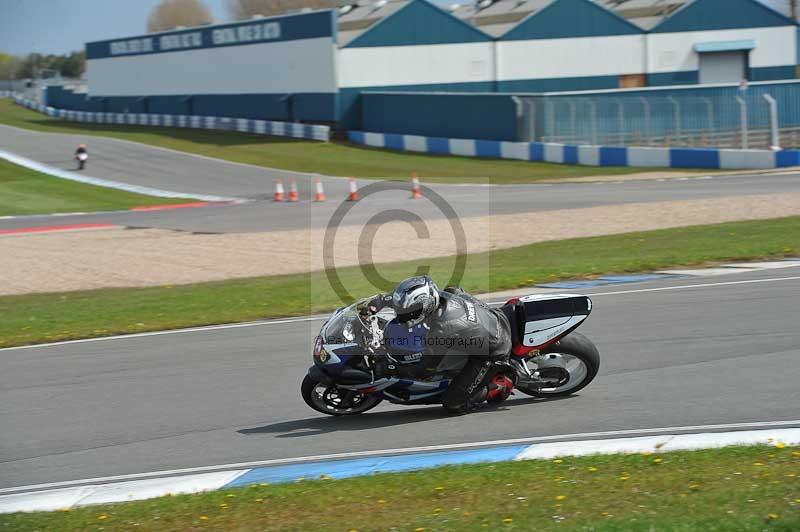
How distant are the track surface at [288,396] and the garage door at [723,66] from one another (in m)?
47.5

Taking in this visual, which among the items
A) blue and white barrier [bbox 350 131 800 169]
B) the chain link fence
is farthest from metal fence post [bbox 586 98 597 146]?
blue and white barrier [bbox 350 131 800 169]

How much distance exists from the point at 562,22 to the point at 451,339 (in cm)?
4992

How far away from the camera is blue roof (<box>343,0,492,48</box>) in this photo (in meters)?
52.9

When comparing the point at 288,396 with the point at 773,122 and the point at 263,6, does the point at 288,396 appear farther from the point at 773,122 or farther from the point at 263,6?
the point at 263,6

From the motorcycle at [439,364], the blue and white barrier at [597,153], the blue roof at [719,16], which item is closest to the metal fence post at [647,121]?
the blue and white barrier at [597,153]

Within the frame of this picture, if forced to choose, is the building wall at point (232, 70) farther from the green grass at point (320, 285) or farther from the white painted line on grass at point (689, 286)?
the white painted line on grass at point (689, 286)

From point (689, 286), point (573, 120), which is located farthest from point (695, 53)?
point (689, 286)

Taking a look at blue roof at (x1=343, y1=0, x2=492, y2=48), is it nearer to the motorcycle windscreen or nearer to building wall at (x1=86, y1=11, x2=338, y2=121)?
building wall at (x1=86, y1=11, x2=338, y2=121)

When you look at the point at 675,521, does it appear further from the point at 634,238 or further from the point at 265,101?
the point at 265,101

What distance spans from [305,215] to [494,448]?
2042cm

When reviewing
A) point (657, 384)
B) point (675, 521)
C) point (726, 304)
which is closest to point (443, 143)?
point (726, 304)

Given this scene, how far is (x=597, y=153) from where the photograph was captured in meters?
38.0

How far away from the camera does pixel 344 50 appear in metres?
52.7

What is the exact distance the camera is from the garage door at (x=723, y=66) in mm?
57406
